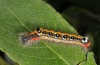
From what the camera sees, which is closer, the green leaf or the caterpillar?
the green leaf

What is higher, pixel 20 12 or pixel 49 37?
pixel 20 12

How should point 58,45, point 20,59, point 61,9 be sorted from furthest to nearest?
point 61,9 < point 58,45 < point 20,59

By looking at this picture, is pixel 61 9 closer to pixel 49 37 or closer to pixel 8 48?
pixel 49 37

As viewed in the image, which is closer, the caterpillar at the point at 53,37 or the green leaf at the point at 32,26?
the green leaf at the point at 32,26

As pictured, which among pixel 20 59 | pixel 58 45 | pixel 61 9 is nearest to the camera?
pixel 20 59

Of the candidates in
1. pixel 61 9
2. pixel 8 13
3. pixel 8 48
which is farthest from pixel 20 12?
pixel 61 9
